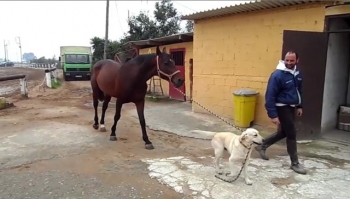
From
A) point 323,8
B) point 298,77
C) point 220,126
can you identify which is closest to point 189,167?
point 298,77

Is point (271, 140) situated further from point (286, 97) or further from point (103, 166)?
point (103, 166)

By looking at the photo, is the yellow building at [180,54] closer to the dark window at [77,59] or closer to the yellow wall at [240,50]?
the yellow wall at [240,50]

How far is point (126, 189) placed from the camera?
345cm

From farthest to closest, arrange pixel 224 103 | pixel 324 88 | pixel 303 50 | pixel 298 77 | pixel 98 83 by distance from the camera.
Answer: pixel 224 103, pixel 98 83, pixel 324 88, pixel 303 50, pixel 298 77

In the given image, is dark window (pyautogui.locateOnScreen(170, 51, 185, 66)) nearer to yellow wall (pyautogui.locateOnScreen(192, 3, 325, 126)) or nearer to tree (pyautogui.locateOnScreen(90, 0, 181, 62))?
yellow wall (pyautogui.locateOnScreen(192, 3, 325, 126))

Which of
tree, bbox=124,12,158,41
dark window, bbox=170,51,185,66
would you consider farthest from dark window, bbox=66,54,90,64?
dark window, bbox=170,51,185,66

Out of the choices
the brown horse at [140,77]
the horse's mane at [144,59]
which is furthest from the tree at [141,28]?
the horse's mane at [144,59]

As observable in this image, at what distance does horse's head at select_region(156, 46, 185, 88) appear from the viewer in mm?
4734

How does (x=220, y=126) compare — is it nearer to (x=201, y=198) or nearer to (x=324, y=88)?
(x=324, y=88)

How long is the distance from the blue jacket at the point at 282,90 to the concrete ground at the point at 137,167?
96 cm

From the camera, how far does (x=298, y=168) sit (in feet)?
13.2

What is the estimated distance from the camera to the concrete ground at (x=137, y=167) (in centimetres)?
338

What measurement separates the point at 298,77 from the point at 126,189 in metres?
2.79

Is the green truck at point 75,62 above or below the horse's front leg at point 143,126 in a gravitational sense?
above
